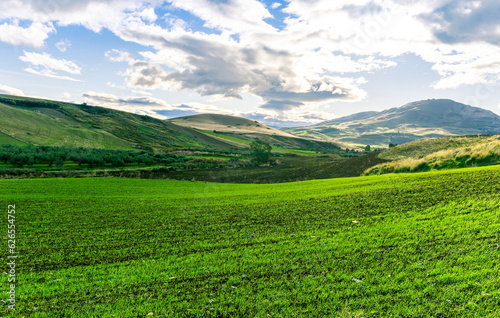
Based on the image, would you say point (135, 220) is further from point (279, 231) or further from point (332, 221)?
point (332, 221)

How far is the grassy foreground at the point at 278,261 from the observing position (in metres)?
7.37

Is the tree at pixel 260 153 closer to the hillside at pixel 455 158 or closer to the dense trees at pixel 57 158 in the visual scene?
the dense trees at pixel 57 158

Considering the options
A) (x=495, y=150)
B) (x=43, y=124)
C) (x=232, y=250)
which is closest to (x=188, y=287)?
(x=232, y=250)

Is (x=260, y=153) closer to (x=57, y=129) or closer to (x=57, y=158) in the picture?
(x=57, y=158)

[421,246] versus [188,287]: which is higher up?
[421,246]

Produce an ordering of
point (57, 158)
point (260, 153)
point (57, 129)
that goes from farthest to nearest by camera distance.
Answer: point (57, 129)
point (260, 153)
point (57, 158)

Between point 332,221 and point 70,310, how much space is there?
1293 cm

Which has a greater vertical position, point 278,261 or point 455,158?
point 455,158

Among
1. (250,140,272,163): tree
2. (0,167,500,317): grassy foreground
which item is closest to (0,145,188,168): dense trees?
(250,140,272,163): tree

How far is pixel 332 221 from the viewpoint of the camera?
1509cm

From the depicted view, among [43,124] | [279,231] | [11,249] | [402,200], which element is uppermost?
[43,124]

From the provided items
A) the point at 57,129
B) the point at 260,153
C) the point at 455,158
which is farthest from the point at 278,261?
the point at 57,129

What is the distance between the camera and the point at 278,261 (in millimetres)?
10250

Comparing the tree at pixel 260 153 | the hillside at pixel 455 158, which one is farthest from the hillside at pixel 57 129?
the hillside at pixel 455 158
